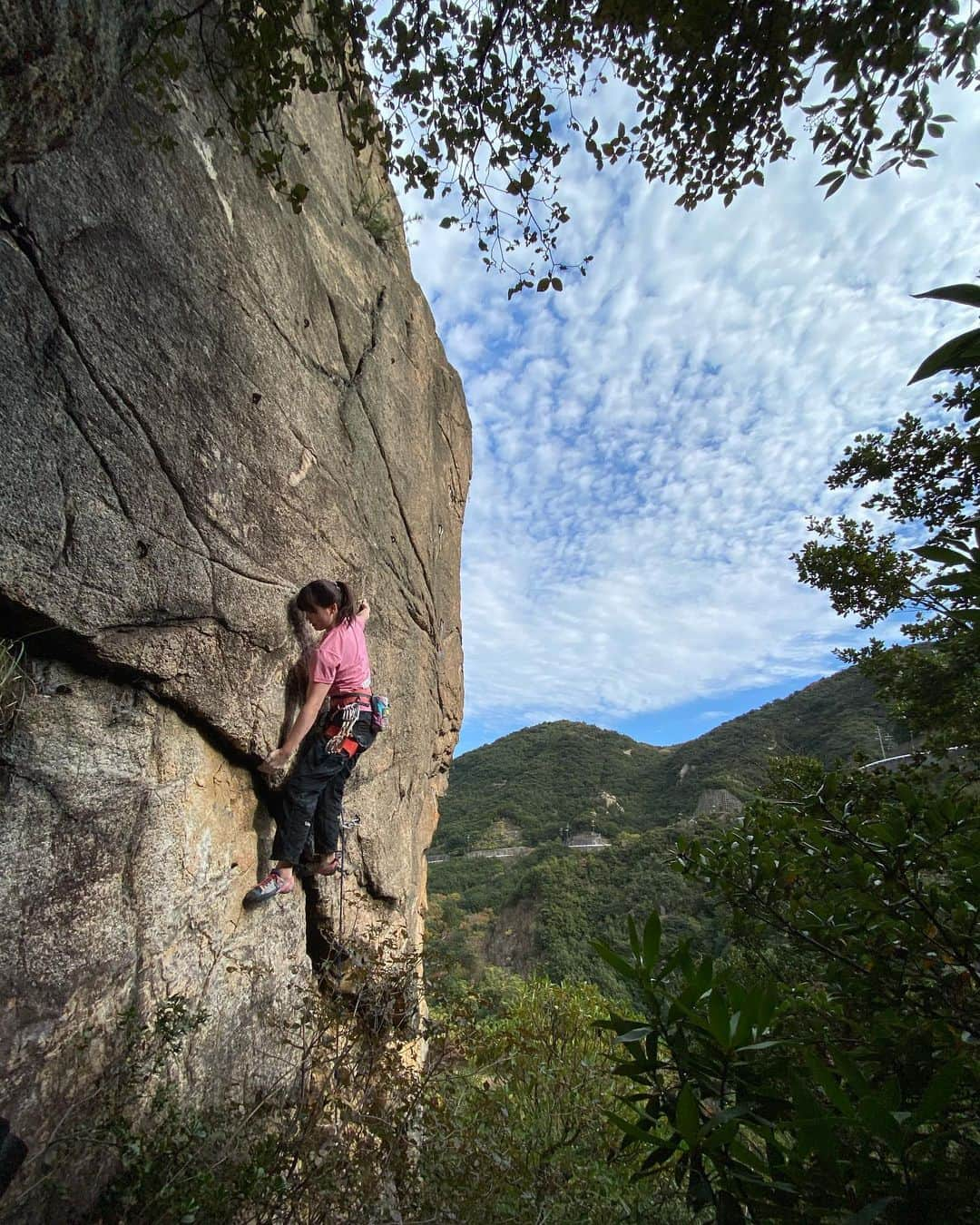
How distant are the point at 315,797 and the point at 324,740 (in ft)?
1.46

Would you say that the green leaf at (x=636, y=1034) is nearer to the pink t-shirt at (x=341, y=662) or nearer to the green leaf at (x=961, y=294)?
the green leaf at (x=961, y=294)

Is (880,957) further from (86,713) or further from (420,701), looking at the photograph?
(420,701)

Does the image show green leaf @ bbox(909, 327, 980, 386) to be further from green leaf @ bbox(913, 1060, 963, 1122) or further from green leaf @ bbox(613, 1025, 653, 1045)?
green leaf @ bbox(613, 1025, 653, 1045)

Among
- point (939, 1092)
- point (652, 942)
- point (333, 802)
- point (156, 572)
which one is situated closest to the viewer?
point (939, 1092)

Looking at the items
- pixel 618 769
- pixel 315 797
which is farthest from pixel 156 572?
pixel 618 769

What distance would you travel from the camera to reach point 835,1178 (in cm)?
96

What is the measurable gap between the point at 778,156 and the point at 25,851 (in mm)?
5767

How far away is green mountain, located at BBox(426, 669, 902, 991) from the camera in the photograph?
3456 centimetres

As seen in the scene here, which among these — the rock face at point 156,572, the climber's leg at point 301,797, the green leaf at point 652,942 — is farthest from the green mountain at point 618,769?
the green leaf at point 652,942

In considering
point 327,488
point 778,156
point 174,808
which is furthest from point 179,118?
point 174,808

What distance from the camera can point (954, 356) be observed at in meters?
1.18

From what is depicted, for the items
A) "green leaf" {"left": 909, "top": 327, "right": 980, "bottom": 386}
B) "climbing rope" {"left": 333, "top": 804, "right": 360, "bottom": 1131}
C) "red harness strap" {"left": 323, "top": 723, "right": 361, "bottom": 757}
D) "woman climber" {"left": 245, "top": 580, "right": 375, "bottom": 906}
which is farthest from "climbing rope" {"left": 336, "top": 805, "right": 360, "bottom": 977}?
"green leaf" {"left": 909, "top": 327, "right": 980, "bottom": 386}

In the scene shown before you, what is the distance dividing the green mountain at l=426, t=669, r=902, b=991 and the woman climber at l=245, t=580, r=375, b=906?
129 centimetres

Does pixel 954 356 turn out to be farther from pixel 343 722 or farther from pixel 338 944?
pixel 338 944
